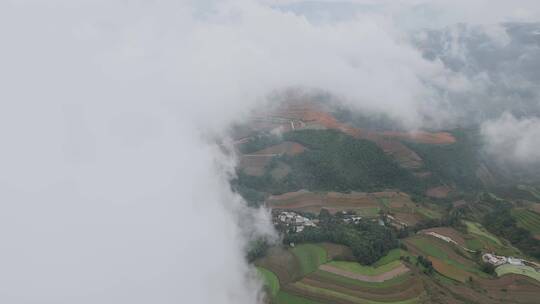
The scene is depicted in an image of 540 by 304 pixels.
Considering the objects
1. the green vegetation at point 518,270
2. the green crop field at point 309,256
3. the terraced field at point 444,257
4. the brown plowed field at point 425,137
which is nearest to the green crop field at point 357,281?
the green crop field at point 309,256

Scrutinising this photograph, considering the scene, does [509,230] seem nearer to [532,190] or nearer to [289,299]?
[532,190]

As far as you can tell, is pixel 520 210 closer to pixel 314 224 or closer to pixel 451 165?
pixel 451 165

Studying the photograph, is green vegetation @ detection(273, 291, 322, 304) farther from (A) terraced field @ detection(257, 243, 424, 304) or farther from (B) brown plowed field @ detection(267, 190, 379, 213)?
(B) brown plowed field @ detection(267, 190, 379, 213)

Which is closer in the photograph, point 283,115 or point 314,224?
point 314,224

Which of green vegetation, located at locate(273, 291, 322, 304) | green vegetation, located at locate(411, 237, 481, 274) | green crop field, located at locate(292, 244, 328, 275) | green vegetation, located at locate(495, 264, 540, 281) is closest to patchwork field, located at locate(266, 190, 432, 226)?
green vegetation, located at locate(411, 237, 481, 274)

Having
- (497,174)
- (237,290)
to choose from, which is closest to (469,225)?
(497,174)

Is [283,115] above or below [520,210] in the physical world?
above

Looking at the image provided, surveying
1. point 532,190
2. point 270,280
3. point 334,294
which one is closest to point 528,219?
point 532,190
